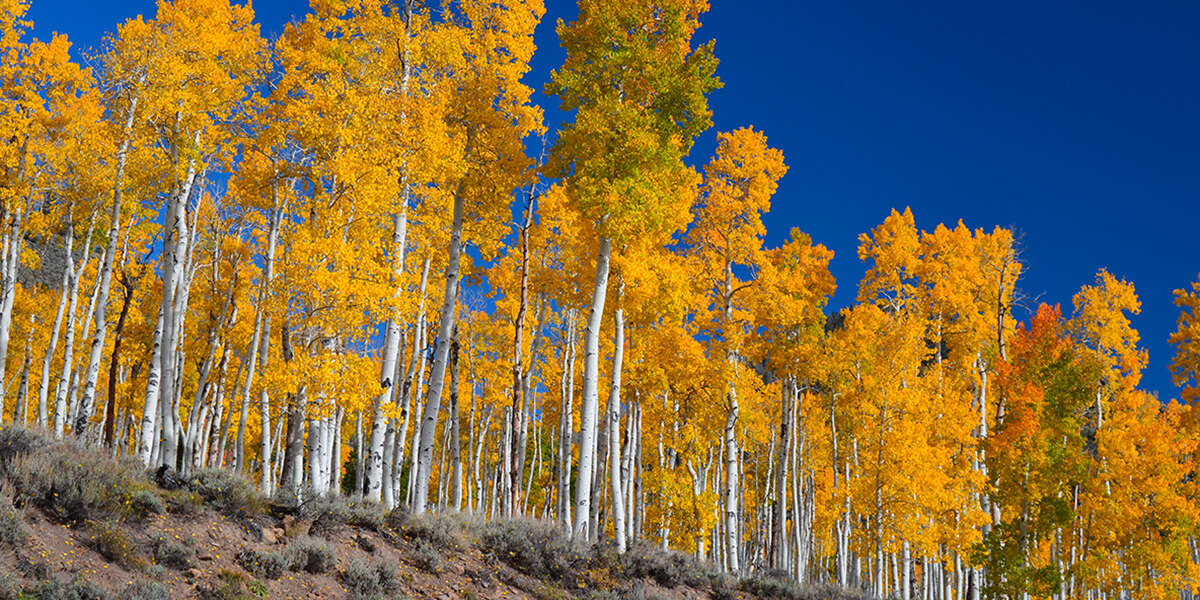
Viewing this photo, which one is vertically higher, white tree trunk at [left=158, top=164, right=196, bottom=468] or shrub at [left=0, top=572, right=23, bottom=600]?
white tree trunk at [left=158, top=164, right=196, bottom=468]

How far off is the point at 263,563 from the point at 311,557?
2.43 feet

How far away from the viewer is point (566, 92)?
15344 mm

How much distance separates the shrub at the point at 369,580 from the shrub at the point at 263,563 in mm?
868

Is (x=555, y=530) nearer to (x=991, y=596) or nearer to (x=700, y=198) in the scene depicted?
(x=700, y=198)

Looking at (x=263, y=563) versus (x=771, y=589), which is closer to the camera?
(x=263, y=563)

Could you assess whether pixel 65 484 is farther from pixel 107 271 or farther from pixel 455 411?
pixel 455 411

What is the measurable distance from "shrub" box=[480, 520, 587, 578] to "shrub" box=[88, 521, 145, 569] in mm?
5805

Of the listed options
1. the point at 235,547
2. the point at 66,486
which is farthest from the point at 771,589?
the point at 66,486

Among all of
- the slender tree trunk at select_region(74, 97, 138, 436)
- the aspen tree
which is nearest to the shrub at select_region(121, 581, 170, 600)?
the aspen tree

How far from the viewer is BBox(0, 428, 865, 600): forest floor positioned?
8711mm

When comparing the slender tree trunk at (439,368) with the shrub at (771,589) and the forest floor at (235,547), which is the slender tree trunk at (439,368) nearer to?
the forest floor at (235,547)

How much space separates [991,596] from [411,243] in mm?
17559

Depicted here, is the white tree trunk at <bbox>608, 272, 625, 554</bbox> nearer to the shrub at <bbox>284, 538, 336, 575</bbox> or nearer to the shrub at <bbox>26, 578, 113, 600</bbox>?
the shrub at <bbox>284, 538, 336, 575</bbox>

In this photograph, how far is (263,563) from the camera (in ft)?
33.3
